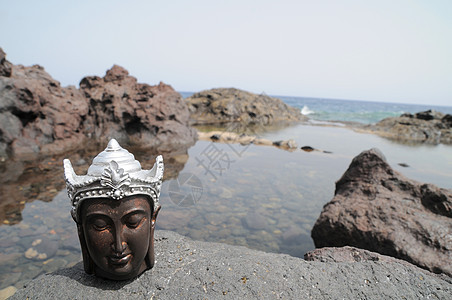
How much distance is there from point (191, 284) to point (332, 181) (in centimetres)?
688

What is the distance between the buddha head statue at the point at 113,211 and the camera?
2.32 m

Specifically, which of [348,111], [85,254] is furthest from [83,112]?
[348,111]

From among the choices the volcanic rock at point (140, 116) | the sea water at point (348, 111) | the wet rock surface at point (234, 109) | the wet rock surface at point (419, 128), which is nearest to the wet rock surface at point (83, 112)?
the volcanic rock at point (140, 116)

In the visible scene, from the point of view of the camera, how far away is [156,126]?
44.7 feet

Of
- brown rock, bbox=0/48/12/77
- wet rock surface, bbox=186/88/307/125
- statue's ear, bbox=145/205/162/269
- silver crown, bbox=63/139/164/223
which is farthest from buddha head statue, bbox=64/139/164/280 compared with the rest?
wet rock surface, bbox=186/88/307/125

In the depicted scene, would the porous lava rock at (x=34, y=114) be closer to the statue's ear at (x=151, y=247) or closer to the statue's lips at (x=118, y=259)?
the statue's ear at (x=151, y=247)

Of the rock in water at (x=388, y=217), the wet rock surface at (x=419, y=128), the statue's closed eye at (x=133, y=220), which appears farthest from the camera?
the wet rock surface at (x=419, y=128)

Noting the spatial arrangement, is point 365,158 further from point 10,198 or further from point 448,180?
point 10,198

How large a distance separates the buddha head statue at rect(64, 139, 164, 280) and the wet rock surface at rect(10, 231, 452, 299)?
22 cm

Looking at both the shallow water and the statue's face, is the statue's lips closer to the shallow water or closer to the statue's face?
the statue's face

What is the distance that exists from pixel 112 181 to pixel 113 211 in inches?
10.7

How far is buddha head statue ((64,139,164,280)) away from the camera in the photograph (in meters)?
2.32

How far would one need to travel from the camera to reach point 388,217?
3.97 metres

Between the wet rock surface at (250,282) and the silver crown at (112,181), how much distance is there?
0.72 metres
